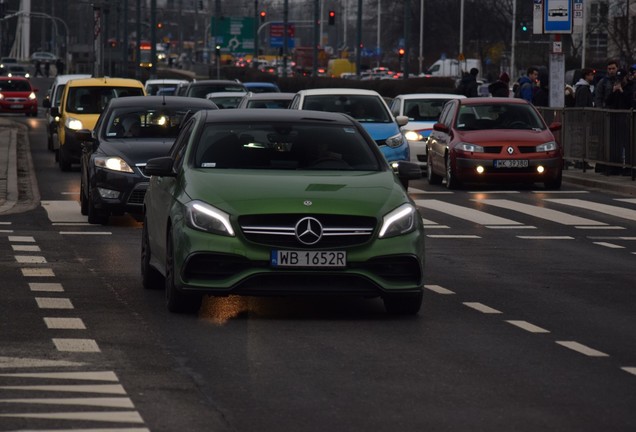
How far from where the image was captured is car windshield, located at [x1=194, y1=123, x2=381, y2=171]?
12.8 m

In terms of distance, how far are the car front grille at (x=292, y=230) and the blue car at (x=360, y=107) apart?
17200mm

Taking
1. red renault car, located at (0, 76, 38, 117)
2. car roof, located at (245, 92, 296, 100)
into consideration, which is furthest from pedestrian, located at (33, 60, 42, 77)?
car roof, located at (245, 92, 296, 100)

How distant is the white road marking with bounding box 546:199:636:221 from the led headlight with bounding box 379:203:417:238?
1100 centimetres

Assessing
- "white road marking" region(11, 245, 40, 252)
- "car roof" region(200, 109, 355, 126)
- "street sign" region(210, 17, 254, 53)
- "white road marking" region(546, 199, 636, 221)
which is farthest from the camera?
"street sign" region(210, 17, 254, 53)

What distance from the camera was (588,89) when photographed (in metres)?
33.2

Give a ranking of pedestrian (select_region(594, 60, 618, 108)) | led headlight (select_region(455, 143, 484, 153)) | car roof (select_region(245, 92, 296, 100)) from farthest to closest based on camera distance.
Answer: car roof (select_region(245, 92, 296, 100))
pedestrian (select_region(594, 60, 618, 108))
led headlight (select_region(455, 143, 484, 153))

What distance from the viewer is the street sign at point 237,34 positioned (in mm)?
129625

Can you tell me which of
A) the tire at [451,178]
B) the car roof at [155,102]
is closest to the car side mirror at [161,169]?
the car roof at [155,102]

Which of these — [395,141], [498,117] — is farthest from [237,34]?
[395,141]

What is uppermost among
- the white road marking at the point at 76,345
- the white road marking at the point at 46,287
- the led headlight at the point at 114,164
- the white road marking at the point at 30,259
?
the led headlight at the point at 114,164

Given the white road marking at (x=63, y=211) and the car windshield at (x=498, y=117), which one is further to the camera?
the car windshield at (x=498, y=117)

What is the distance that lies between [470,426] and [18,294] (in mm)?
6071

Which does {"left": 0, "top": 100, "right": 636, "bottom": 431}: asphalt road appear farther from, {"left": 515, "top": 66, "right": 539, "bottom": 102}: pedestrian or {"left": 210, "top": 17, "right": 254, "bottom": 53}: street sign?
{"left": 210, "top": 17, "right": 254, "bottom": 53}: street sign

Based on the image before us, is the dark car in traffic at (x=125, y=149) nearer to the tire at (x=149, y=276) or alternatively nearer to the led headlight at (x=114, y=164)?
the led headlight at (x=114, y=164)
